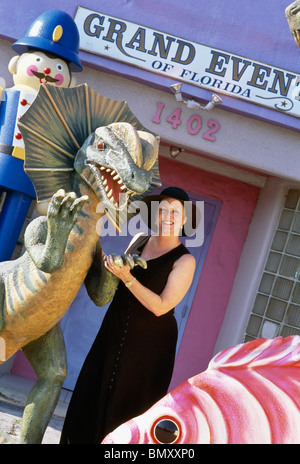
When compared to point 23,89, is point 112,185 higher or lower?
lower

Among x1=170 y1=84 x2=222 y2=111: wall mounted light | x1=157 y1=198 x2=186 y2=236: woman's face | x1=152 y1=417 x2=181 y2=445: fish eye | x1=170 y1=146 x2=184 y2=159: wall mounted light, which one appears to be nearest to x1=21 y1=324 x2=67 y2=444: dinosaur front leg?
x1=152 y1=417 x2=181 y2=445: fish eye

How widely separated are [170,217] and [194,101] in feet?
6.15

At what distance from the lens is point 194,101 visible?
4.23 metres

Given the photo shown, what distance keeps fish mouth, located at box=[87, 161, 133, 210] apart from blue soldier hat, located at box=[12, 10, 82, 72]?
1.21m

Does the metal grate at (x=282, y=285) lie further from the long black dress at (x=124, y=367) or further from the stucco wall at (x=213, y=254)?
the long black dress at (x=124, y=367)

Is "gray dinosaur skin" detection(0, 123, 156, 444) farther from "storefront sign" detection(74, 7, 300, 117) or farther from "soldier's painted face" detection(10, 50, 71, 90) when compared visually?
"storefront sign" detection(74, 7, 300, 117)

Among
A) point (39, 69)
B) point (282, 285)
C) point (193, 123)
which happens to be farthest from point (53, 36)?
point (282, 285)

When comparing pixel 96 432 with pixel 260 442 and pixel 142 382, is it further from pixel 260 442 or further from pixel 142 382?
pixel 260 442

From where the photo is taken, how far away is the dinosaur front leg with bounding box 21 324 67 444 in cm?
212

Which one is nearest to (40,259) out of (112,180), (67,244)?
(67,244)

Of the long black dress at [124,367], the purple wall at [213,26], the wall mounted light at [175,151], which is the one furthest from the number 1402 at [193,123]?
the long black dress at [124,367]

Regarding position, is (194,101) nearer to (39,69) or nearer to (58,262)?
(39,69)

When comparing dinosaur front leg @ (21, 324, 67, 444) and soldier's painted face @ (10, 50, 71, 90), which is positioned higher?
soldier's painted face @ (10, 50, 71, 90)

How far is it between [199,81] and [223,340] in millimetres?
2097
